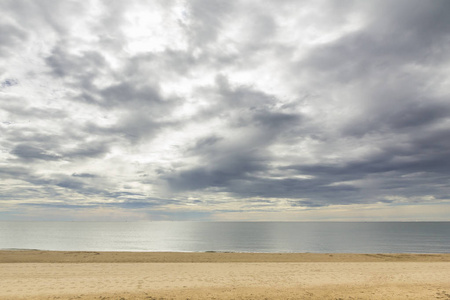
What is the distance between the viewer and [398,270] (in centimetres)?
2892

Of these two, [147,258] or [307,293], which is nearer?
[307,293]

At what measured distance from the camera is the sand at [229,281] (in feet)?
64.6

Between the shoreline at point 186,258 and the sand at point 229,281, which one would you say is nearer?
the sand at point 229,281

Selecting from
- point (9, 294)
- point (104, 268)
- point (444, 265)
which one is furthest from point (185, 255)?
point (444, 265)

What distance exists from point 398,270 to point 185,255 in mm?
27252

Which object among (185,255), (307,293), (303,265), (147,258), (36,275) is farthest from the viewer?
(185,255)

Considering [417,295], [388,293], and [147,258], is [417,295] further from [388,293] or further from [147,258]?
[147,258]

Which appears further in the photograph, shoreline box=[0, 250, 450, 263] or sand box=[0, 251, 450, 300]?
shoreline box=[0, 250, 450, 263]

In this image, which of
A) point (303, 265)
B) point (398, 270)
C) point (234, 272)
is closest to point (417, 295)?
point (398, 270)

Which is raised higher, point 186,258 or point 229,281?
point 229,281

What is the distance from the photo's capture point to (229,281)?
77.6 ft

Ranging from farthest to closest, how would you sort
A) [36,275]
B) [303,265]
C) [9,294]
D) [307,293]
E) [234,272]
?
[303,265] < [234,272] < [36,275] < [307,293] < [9,294]

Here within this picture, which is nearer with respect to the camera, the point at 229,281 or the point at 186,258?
the point at 229,281

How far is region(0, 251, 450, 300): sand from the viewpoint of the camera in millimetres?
19688
